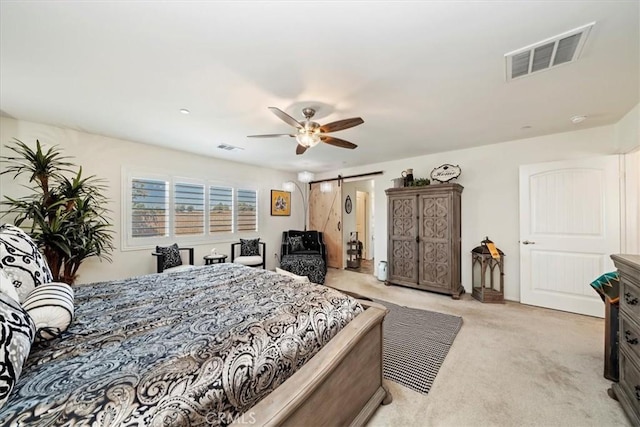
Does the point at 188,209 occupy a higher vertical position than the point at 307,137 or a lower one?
lower

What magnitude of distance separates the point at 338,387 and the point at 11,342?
131cm

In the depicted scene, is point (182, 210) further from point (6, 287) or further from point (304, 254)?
point (6, 287)

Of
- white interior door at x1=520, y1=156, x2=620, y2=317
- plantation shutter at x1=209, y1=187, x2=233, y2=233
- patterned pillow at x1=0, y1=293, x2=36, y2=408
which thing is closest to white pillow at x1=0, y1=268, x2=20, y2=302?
patterned pillow at x1=0, y1=293, x2=36, y2=408

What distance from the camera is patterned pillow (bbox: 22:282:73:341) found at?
107 centimetres

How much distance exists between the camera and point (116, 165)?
3615 millimetres

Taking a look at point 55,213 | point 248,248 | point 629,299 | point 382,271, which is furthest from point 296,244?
point 629,299

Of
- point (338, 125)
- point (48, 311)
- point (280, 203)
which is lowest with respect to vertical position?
point (48, 311)

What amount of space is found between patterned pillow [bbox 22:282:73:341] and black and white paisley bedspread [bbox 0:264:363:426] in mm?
46

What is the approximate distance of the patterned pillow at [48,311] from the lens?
1067 mm

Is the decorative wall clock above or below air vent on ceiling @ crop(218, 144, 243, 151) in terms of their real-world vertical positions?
below

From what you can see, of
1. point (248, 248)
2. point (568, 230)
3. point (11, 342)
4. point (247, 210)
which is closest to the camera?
point (11, 342)

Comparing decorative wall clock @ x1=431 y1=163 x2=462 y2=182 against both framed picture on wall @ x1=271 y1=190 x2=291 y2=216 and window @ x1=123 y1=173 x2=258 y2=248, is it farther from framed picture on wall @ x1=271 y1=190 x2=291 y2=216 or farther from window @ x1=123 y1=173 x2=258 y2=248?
window @ x1=123 y1=173 x2=258 y2=248

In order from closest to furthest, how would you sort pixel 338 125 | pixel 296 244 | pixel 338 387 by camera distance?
pixel 338 387
pixel 338 125
pixel 296 244

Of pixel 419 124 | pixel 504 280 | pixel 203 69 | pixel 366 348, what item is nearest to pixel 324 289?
pixel 366 348
